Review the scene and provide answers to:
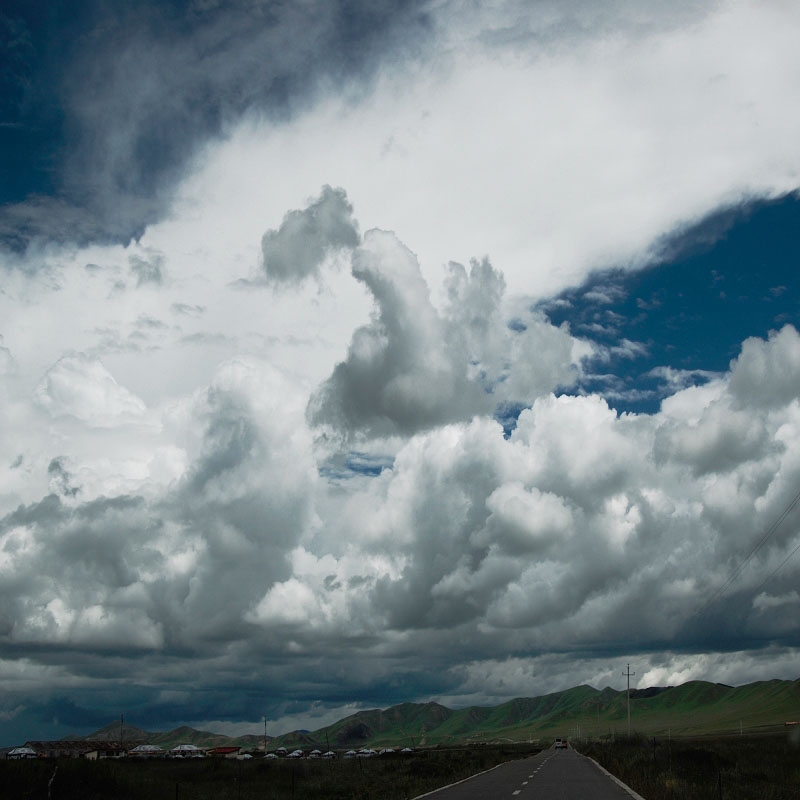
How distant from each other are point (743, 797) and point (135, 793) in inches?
977

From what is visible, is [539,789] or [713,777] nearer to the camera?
[539,789]

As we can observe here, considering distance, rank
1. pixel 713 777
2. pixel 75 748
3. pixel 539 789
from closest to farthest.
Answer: pixel 539 789 → pixel 713 777 → pixel 75 748

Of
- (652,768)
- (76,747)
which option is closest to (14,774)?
(652,768)

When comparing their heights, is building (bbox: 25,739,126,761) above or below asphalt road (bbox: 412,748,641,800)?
below

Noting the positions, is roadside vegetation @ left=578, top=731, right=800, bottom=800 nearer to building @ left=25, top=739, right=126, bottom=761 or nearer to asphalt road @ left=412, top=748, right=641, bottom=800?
asphalt road @ left=412, top=748, right=641, bottom=800

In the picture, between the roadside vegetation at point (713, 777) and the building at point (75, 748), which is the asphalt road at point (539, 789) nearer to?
the roadside vegetation at point (713, 777)

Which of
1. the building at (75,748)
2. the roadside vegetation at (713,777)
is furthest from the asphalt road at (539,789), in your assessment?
the building at (75,748)

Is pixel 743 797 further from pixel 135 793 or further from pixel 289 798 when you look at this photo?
pixel 135 793

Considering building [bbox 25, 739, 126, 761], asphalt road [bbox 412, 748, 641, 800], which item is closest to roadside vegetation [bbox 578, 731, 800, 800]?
asphalt road [bbox 412, 748, 641, 800]

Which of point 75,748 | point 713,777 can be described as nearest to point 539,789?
point 713,777

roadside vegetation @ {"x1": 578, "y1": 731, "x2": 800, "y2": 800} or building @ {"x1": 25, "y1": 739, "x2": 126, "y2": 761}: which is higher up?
roadside vegetation @ {"x1": 578, "y1": 731, "x2": 800, "y2": 800}

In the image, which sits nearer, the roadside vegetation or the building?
the roadside vegetation

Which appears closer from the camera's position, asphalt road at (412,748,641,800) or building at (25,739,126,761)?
asphalt road at (412,748,641,800)

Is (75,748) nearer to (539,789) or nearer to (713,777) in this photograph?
(713,777)
